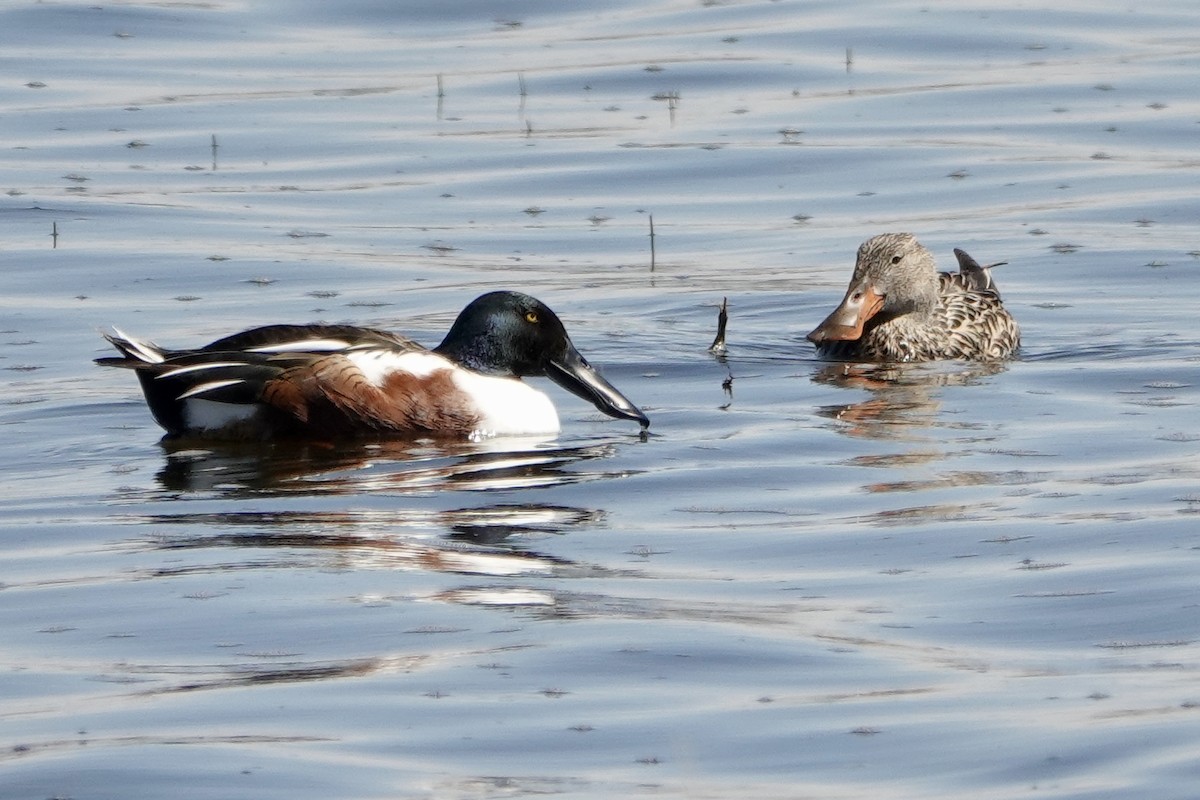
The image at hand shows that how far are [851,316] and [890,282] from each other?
53cm

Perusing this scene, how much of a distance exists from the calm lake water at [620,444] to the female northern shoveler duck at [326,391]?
0.64 feet

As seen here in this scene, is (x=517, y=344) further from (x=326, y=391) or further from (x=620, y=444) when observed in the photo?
(x=326, y=391)

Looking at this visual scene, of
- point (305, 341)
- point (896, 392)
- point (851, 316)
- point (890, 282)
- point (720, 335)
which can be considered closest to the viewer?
point (305, 341)

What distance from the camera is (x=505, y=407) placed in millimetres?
9016

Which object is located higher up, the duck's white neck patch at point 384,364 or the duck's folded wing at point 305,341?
the duck's folded wing at point 305,341

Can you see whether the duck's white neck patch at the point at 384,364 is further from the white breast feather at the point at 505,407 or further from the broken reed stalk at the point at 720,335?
the broken reed stalk at the point at 720,335

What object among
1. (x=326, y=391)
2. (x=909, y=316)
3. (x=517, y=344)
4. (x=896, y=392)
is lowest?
(x=896, y=392)

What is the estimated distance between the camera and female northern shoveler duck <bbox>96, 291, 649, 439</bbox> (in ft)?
29.0

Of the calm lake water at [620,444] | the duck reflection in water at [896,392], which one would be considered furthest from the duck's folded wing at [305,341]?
the duck reflection in water at [896,392]

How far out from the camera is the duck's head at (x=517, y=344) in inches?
362

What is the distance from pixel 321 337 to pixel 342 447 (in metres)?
0.48

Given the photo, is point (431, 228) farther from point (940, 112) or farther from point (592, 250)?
point (940, 112)

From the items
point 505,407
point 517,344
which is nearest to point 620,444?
point 505,407

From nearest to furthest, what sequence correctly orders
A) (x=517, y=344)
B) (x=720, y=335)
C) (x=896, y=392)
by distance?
(x=517, y=344) < (x=896, y=392) < (x=720, y=335)
